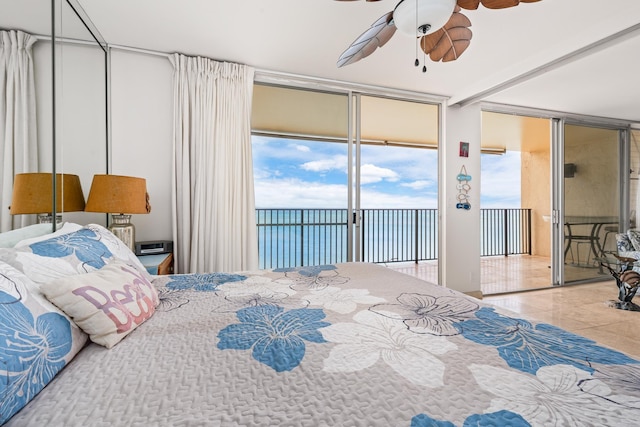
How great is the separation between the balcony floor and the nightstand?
8.24ft

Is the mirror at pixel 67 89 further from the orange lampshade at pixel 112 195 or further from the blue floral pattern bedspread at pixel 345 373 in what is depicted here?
the blue floral pattern bedspread at pixel 345 373

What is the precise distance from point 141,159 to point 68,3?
1.22 meters

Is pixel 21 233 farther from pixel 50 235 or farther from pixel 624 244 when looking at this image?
pixel 624 244

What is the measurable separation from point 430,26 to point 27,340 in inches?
78.0

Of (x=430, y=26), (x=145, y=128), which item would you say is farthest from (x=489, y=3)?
(x=145, y=128)

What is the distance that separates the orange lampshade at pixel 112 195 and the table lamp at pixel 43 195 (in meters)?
0.09

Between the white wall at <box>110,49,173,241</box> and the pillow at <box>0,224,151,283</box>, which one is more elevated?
the white wall at <box>110,49,173,241</box>

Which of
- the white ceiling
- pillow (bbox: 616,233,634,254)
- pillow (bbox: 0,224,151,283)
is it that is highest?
the white ceiling

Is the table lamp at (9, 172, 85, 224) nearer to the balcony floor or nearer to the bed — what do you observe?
the bed

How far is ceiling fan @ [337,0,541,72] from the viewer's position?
1.42 metres

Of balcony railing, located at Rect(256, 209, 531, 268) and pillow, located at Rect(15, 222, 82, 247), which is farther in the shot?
balcony railing, located at Rect(256, 209, 531, 268)

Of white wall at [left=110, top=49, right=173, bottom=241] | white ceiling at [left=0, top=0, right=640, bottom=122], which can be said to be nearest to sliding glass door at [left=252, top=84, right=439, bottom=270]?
white ceiling at [left=0, top=0, right=640, bottom=122]

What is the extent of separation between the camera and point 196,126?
2822 millimetres

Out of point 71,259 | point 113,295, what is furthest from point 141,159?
A: point 113,295
